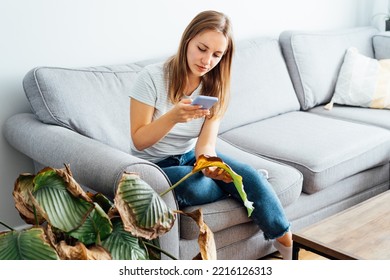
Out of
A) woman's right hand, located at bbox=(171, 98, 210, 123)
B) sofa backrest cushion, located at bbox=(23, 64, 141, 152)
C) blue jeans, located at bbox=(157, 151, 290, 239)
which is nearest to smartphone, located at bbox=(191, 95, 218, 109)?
woman's right hand, located at bbox=(171, 98, 210, 123)

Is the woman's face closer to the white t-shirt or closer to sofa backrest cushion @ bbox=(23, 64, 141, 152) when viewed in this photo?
the white t-shirt

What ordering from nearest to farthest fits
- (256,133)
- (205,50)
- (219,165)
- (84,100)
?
1. (219,165)
2. (205,50)
3. (84,100)
4. (256,133)

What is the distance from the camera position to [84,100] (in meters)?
2.38

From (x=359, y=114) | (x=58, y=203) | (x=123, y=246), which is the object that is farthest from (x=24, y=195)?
(x=359, y=114)

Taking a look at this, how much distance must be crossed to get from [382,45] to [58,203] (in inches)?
110

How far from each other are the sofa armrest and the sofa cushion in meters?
2.14

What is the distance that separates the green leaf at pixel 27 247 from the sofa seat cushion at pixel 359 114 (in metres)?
2.15

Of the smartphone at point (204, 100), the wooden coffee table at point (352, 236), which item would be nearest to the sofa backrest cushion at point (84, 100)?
the smartphone at point (204, 100)

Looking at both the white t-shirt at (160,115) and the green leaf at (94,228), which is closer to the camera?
the green leaf at (94,228)

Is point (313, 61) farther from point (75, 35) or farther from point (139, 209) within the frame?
point (139, 209)

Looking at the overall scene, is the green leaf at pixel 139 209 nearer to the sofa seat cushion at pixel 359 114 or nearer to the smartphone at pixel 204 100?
the smartphone at pixel 204 100

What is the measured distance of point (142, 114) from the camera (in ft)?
6.87

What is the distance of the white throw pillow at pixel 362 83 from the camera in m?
3.32
